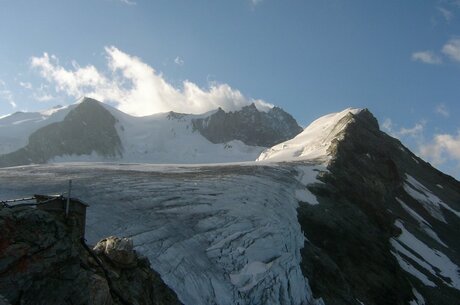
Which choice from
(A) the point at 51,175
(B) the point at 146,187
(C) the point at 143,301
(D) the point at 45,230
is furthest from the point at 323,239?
(D) the point at 45,230

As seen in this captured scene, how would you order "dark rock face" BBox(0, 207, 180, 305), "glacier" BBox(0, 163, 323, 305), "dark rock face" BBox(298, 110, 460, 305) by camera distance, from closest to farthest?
"dark rock face" BBox(0, 207, 180, 305), "glacier" BBox(0, 163, 323, 305), "dark rock face" BBox(298, 110, 460, 305)

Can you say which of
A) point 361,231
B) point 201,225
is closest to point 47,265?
point 201,225

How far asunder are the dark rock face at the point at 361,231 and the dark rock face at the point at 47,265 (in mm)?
17728

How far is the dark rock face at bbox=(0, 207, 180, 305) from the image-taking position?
1320 cm

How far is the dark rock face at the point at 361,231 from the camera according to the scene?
34.8m

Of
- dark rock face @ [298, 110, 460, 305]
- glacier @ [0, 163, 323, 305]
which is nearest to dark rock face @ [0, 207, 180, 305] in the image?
glacier @ [0, 163, 323, 305]

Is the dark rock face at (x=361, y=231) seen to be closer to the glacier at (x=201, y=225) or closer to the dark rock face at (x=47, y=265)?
the glacier at (x=201, y=225)

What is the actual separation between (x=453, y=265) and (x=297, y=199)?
21731mm

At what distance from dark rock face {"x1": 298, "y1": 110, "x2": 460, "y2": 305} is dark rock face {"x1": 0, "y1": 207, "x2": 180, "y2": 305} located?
58.2 ft

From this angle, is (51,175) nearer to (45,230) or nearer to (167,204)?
(167,204)

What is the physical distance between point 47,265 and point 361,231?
116ft

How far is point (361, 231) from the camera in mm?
45562

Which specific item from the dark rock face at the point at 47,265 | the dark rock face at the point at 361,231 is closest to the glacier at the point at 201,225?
the dark rock face at the point at 361,231

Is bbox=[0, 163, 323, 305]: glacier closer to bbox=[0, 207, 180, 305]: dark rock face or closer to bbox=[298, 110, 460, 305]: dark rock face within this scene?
bbox=[298, 110, 460, 305]: dark rock face
